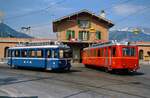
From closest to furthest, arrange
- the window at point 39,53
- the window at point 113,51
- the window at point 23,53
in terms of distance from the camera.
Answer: the window at point 113,51 < the window at point 39,53 < the window at point 23,53

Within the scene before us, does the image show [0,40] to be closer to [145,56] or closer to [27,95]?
[145,56]

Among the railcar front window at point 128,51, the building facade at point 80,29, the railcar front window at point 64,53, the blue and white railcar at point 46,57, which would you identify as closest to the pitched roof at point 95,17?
the building facade at point 80,29

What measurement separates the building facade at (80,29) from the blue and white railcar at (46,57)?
25.6 metres

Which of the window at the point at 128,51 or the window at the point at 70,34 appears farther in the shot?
the window at the point at 70,34

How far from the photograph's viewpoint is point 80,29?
64.2m

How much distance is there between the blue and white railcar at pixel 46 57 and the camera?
32281 mm

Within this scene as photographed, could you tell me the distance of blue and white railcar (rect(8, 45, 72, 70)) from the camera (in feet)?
→ 106

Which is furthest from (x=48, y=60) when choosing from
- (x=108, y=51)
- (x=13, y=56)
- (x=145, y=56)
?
(x=145, y=56)

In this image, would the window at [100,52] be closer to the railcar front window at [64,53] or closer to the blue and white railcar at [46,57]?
the blue and white railcar at [46,57]

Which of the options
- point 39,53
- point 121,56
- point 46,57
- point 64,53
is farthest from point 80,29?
point 121,56

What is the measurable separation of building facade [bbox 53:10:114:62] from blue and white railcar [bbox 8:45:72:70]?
1009 inches

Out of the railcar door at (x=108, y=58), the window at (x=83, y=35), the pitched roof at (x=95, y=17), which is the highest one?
the pitched roof at (x=95, y=17)

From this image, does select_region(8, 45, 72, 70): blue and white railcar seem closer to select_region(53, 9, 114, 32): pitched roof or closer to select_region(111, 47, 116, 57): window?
select_region(111, 47, 116, 57): window

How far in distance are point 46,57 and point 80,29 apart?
31422 mm
